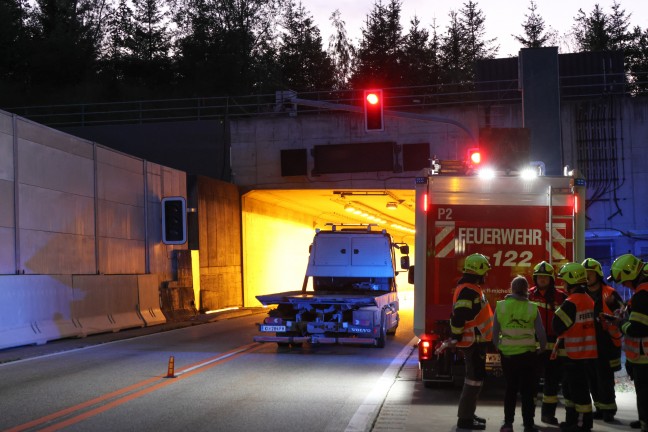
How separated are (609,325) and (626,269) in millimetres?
980

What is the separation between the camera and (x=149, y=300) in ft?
87.3

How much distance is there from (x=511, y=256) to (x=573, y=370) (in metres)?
3.09

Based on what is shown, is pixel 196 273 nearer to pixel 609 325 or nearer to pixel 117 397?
pixel 117 397

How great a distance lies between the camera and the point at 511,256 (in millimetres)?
12266

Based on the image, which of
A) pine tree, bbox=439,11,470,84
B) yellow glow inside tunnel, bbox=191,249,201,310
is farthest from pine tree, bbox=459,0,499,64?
yellow glow inside tunnel, bbox=191,249,201,310

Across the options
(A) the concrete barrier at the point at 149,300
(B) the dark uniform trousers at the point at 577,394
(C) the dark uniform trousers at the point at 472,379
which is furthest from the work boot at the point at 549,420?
(A) the concrete barrier at the point at 149,300

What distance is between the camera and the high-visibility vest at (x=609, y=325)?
9.69 meters

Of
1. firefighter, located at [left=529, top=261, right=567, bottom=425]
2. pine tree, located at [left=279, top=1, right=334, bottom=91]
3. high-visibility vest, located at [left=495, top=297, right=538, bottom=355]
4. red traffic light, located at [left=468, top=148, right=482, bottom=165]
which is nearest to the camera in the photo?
high-visibility vest, located at [left=495, top=297, right=538, bottom=355]

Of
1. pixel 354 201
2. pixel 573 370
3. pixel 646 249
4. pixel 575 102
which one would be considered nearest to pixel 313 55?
pixel 354 201

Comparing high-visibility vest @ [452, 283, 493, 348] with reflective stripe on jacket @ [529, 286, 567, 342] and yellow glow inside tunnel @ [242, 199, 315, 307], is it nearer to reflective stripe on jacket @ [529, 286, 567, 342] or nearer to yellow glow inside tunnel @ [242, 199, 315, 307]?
reflective stripe on jacket @ [529, 286, 567, 342]

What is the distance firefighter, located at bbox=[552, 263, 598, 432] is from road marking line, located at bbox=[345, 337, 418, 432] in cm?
214

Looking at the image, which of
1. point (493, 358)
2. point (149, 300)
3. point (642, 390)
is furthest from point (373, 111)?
Answer: point (642, 390)

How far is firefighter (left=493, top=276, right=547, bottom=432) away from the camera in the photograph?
918 cm

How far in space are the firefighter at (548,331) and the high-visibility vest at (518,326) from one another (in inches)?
32.2
